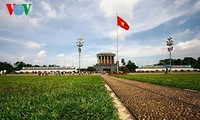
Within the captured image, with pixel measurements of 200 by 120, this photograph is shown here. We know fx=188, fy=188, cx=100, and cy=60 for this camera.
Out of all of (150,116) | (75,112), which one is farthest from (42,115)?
(150,116)

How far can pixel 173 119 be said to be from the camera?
5.67 metres

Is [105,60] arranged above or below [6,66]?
above

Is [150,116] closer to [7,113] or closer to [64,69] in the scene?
[7,113]

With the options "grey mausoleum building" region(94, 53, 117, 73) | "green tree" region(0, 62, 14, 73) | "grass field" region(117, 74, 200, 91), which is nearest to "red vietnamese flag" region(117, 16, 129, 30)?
"grass field" region(117, 74, 200, 91)

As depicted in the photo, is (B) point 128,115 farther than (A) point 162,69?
No

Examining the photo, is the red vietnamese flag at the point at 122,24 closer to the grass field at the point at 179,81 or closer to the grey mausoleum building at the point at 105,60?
the grass field at the point at 179,81

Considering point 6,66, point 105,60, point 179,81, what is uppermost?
point 105,60

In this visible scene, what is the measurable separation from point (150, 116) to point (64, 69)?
13234 cm

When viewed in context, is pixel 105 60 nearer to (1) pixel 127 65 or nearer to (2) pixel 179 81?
(1) pixel 127 65

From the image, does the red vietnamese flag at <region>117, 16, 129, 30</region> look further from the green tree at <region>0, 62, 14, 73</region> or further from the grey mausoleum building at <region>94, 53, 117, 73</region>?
the green tree at <region>0, 62, 14, 73</region>

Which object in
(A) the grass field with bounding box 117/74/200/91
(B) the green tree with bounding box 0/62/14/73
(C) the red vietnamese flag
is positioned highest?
(C) the red vietnamese flag

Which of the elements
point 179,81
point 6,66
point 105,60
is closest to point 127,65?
point 105,60

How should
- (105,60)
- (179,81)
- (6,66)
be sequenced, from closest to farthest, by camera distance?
(179,81) → (105,60) → (6,66)

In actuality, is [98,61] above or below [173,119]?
above
